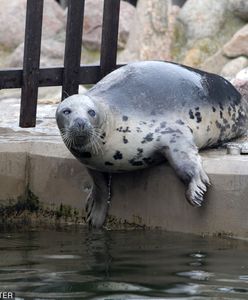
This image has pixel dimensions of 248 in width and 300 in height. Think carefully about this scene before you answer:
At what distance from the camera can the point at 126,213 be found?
682cm

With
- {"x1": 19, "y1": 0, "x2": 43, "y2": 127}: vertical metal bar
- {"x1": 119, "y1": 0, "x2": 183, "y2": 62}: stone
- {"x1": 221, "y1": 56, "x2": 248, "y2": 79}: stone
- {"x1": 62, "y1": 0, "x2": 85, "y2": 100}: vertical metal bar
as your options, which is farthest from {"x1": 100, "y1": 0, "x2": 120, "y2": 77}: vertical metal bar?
{"x1": 119, "y1": 0, "x2": 183, "y2": 62}: stone

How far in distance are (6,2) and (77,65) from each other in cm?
899

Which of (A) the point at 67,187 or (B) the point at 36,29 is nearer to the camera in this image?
(A) the point at 67,187

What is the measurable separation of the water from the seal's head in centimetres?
63

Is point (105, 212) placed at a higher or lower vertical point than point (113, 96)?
lower

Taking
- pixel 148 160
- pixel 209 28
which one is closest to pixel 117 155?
pixel 148 160

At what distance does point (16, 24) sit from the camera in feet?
54.6

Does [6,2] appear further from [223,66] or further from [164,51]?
[223,66]

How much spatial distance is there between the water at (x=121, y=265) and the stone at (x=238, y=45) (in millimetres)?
7924

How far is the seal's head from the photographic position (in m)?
6.27

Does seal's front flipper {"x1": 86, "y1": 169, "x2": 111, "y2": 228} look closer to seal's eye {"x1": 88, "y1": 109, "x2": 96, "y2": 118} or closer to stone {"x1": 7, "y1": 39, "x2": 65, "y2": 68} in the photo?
seal's eye {"x1": 88, "y1": 109, "x2": 96, "y2": 118}

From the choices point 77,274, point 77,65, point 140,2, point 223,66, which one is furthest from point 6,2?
point 77,274

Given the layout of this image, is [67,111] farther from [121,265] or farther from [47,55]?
[47,55]

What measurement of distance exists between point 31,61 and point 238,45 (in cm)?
697
